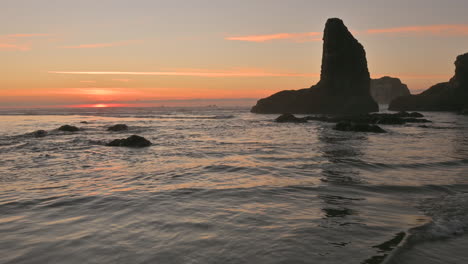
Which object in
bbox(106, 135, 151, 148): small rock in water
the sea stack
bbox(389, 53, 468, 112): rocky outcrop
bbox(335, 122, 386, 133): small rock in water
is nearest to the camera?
bbox(106, 135, 151, 148): small rock in water

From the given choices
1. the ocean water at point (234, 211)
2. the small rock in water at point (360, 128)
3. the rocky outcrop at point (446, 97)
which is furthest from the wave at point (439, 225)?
the rocky outcrop at point (446, 97)

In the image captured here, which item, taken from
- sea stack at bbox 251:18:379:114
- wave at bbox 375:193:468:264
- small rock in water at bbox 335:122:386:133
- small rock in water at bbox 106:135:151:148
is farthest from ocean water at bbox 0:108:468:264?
sea stack at bbox 251:18:379:114

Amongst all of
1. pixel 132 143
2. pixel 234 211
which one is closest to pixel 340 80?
pixel 132 143

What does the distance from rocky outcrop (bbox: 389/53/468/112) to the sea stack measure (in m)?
18.1

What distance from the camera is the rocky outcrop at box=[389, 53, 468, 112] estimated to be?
307 feet

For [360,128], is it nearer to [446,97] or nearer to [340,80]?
[340,80]

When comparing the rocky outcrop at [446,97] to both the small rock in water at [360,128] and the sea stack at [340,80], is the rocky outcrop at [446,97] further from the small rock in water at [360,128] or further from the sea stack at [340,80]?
the small rock in water at [360,128]

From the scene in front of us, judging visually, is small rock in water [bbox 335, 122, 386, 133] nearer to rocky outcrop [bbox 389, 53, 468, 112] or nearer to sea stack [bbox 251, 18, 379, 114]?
sea stack [bbox 251, 18, 379, 114]

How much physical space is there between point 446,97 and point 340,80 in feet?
106

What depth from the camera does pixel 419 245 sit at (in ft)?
16.8

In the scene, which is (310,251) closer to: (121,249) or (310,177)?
(121,249)

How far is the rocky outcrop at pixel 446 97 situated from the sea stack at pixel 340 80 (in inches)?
714

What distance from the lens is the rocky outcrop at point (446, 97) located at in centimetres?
9344

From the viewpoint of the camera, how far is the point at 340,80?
98875 mm
